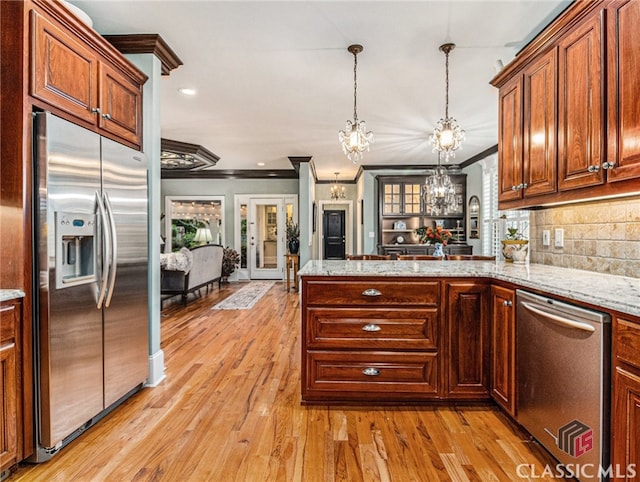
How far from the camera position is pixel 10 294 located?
5.31 ft

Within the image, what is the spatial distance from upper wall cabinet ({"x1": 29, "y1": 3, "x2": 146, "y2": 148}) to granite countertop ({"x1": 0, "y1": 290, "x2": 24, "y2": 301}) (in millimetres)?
919

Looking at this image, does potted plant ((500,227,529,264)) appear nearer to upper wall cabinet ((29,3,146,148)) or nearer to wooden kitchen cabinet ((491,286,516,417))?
wooden kitchen cabinet ((491,286,516,417))

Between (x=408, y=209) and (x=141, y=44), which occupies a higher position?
(x=141, y=44)

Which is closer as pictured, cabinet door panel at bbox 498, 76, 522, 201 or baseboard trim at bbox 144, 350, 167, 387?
Answer: cabinet door panel at bbox 498, 76, 522, 201

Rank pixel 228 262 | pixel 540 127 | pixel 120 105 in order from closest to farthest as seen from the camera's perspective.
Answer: pixel 540 127 → pixel 120 105 → pixel 228 262

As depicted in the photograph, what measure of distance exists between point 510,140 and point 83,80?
2.73 m

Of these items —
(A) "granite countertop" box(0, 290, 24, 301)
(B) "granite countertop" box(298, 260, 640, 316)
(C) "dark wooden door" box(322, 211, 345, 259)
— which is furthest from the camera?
(C) "dark wooden door" box(322, 211, 345, 259)

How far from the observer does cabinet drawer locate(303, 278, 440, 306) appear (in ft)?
7.68

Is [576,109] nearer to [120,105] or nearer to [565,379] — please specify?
[565,379]

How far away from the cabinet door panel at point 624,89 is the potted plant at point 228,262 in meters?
7.14

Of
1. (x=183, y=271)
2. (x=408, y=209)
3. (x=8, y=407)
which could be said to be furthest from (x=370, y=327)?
(x=408, y=209)

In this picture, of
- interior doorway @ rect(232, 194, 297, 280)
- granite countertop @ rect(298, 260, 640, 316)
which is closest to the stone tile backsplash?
granite countertop @ rect(298, 260, 640, 316)

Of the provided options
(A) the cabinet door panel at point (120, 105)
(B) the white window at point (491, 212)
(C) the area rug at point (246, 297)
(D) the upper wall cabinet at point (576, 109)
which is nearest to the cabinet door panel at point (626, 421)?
(D) the upper wall cabinet at point (576, 109)

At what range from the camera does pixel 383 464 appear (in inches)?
70.0
